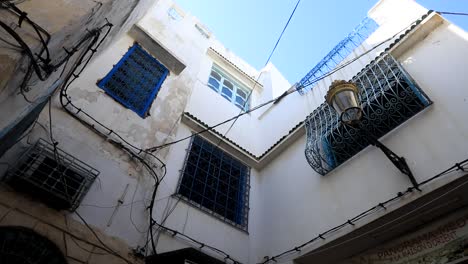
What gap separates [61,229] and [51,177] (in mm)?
671

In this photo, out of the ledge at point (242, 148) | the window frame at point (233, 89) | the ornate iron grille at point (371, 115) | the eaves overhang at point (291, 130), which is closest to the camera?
the ornate iron grille at point (371, 115)

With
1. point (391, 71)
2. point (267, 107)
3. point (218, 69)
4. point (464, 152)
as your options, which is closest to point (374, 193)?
point (464, 152)

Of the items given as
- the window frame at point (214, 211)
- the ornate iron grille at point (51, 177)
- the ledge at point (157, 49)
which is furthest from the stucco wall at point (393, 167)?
the ledge at point (157, 49)

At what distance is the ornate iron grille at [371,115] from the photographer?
5.41 m

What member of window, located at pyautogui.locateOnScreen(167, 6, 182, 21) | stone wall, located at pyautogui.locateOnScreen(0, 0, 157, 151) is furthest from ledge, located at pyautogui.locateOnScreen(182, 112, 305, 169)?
window, located at pyautogui.locateOnScreen(167, 6, 182, 21)

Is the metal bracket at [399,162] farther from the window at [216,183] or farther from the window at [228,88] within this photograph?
the window at [228,88]

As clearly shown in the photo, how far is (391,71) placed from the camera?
230 inches

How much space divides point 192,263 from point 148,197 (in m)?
1.42

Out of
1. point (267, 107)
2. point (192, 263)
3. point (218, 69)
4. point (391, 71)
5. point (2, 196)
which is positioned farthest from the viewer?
point (218, 69)

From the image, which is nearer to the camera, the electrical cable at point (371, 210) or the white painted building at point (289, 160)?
the electrical cable at point (371, 210)

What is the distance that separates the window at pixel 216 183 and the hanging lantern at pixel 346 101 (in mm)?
3247

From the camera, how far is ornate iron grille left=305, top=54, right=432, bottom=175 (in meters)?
5.41

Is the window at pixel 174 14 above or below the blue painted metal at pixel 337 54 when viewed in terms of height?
above

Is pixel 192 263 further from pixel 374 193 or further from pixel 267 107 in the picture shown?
pixel 267 107
